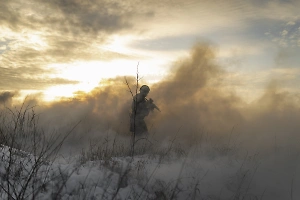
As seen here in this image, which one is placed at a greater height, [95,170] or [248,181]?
[95,170]

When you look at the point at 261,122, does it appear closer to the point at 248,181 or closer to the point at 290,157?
the point at 290,157

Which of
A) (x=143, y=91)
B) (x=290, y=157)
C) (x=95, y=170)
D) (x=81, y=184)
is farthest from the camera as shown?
(x=143, y=91)

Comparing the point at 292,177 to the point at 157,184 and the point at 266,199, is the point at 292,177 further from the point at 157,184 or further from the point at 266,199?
the point at 157,184

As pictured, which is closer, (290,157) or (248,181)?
(248,181)

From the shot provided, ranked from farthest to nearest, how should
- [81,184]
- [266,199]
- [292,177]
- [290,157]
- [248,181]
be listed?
[290,157], [292,177], [248,181], [266,199], [81,184]

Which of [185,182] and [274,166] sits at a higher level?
[185,182]

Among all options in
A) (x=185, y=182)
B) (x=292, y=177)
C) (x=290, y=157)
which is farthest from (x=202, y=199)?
(x=290, y=157)

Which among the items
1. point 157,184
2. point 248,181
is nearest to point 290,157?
point 248,181

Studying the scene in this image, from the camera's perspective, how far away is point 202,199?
4.85m

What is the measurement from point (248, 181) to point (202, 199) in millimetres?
1593

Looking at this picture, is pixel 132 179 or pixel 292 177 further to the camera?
pixel 292 177

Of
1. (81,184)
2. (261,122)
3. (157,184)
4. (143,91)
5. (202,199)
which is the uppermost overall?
(143,91)

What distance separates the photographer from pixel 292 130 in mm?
13258

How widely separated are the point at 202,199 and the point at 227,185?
106 centimetres
